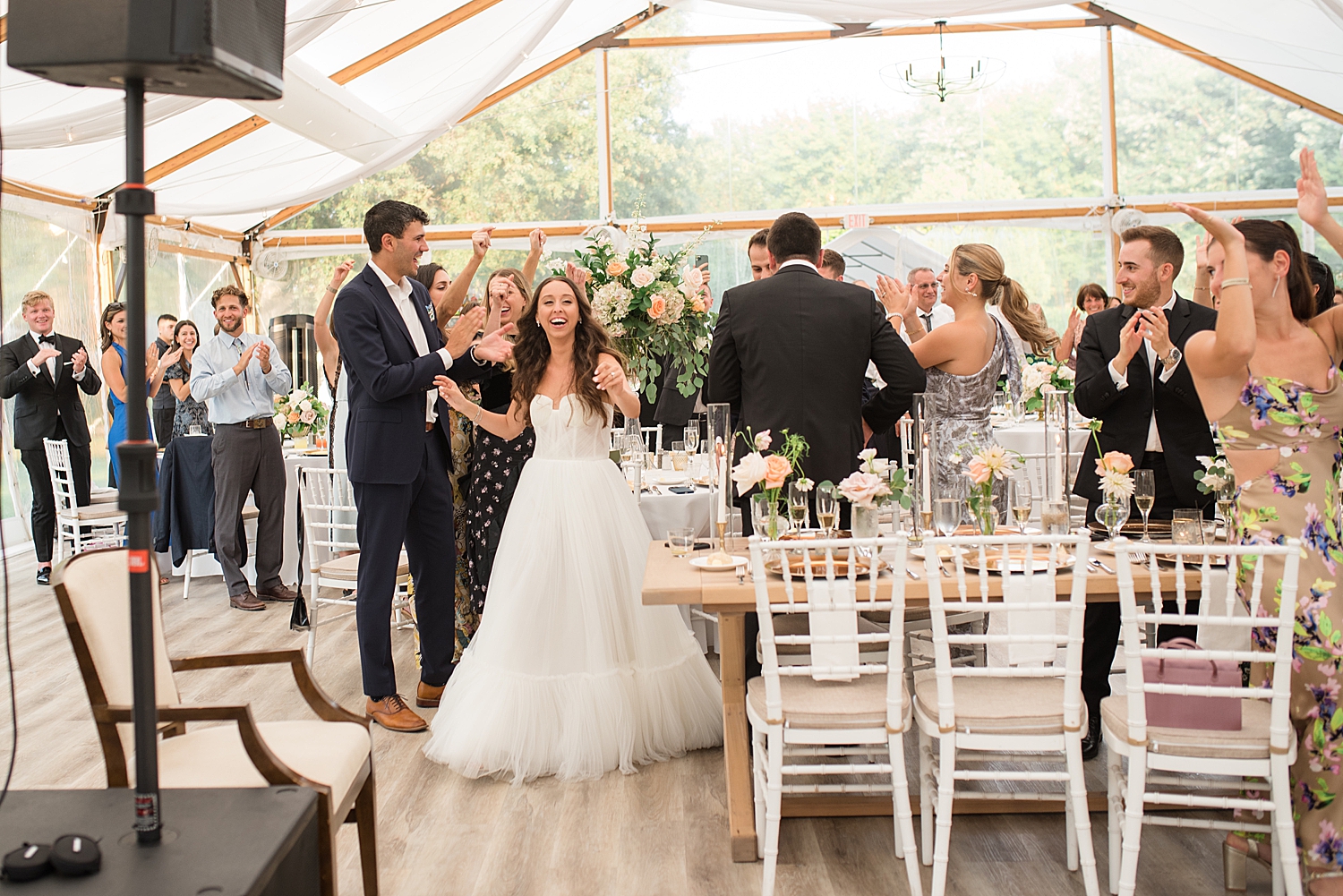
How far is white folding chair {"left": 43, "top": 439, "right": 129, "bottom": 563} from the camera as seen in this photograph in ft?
21.8

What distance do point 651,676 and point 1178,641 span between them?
1.77 m

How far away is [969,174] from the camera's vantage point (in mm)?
10914

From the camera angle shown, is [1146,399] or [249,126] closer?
[1146,399]

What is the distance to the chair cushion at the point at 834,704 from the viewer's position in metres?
2.65

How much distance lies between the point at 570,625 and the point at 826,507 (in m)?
1.12

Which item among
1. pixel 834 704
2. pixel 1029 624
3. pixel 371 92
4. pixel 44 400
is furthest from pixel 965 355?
pixel 44 400

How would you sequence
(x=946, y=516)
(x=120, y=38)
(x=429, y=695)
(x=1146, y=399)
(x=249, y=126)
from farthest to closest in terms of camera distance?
(x=249, y=126) < (x=429, y=695) < (x=1146, y=399) < (x=946, y=516) < (x=120, y=38)

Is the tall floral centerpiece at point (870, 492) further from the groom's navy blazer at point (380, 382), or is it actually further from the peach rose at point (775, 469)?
the groom's navy blazer at point (380, 382)

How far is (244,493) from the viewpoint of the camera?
6.32 meters

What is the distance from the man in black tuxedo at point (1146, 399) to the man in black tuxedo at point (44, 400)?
21.9 feet

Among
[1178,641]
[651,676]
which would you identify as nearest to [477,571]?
→ [651,676]

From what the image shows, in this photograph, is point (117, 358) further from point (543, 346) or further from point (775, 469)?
point (775, 469)

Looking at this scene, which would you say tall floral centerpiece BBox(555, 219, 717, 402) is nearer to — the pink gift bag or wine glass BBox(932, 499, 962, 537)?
wine glass BBox(932, 499, 962, 537)

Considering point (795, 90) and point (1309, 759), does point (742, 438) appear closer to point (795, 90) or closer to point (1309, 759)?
point (1309, 759)
